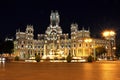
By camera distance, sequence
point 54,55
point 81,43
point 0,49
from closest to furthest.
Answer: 1. point 54,55
2. point 0,49
3. point 81,43

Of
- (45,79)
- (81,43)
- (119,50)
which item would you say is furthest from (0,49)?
(45,79)

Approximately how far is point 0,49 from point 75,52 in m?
86.9

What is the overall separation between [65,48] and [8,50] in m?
90.2

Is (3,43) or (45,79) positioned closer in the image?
(45,79)

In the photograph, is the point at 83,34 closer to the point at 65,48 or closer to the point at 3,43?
the point at 65,48

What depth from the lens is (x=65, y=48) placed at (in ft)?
650

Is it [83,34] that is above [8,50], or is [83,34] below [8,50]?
above

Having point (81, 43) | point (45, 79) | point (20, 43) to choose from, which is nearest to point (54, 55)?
point (45, 79)

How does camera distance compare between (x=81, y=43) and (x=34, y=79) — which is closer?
(x=34, y=79)

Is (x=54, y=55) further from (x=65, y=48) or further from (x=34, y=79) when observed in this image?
(x=65, y=48)

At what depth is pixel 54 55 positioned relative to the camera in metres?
86.6

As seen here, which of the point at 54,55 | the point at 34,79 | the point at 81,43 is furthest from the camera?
the point at 81,43

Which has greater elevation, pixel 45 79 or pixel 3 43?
pixel 3 43

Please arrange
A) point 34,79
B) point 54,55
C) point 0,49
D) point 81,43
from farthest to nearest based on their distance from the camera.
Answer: point 81,43 < point 0,49 < point 54,55 < point 34,79
